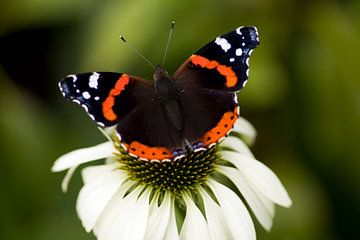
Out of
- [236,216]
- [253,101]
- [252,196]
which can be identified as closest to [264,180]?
[252,196]

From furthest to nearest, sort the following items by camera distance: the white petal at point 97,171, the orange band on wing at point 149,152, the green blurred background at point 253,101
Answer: the green blurred background at point 253,101, the white petal at point 97,171, the orange band on wing at point 149,152

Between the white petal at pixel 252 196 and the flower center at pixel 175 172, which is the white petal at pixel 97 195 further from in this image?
the white petal at pixel 252 196

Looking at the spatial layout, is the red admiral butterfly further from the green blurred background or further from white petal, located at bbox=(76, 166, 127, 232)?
the green blurred background

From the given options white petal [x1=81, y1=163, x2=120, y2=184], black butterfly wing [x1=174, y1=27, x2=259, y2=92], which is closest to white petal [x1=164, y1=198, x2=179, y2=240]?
white petal [x1=81, y1=163, x2=120, y2=184]

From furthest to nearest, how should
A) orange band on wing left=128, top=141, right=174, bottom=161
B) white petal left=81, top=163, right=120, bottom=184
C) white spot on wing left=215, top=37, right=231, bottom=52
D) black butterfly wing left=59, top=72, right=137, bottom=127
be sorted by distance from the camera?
1. white petal left=81, top=163, right=120, bottom=184
2. white spot on wing left=215, top=37, right=231, bottom=52
3. black butterfly wing left=59, top=72, right=137, bottom=127
4. orange band on wing left=128, top=141, right=174, bottom=161

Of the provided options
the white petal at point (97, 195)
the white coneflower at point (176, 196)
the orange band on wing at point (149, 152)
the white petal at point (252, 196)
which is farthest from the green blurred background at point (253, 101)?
the orange band on wing at point (149, 152)

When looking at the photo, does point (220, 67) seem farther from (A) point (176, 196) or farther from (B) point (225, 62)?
(A) point (176, 196)
